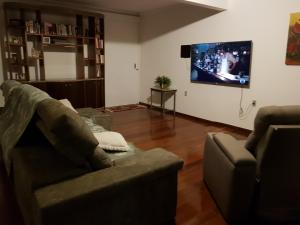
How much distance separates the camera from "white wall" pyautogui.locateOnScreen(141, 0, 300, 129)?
12.3ft

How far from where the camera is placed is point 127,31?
634 cm

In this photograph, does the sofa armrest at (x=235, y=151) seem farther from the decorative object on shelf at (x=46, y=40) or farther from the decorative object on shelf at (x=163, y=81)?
the decorative object on shelf at (x=46, y=40)

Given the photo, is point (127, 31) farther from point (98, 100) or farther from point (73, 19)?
point (98, 100)

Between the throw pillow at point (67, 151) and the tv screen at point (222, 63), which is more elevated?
the tv screen at point (222, 63)

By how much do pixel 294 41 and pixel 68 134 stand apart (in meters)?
3.61

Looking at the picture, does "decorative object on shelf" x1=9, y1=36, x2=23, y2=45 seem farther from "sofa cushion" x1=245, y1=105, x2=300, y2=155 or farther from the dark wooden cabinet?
"sofa cushion" x1=245, y1=105, x2=300, y2=155

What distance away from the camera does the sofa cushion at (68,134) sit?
1.34m

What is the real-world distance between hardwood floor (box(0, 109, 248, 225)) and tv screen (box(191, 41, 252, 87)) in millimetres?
914

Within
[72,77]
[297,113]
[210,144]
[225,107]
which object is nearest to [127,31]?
[72,77]

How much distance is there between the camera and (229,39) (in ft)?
14.5

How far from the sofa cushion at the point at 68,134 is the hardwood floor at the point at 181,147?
905 mm

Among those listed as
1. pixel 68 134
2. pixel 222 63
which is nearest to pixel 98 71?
pixel 222 63

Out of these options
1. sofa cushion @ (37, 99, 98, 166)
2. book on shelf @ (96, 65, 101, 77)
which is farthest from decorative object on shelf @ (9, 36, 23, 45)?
sofa cushion @ (37, 99, 98, 166)

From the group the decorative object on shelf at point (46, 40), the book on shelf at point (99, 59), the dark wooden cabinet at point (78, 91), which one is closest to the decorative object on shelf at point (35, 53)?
the decorative object on shelf at point (46, 40)
